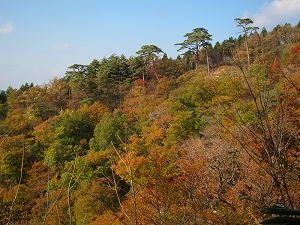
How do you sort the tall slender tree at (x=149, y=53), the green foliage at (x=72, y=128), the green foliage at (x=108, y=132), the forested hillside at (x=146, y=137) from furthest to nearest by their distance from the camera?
the tall slender tree at (x=149, y=53)
the green foliage at (x=72, y=128)
the green foliage at (x=108, y=132)
the forested hillside at (x=146, y=137)

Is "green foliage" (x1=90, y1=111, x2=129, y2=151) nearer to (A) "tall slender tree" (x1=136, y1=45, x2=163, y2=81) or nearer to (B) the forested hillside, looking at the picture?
(B) the forested hillside

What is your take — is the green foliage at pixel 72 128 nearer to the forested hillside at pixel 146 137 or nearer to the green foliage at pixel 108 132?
the forested hillside at pixel 146 137

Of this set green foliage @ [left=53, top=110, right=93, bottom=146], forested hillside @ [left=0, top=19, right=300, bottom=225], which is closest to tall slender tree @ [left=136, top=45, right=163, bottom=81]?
forested hillside @ [left=0, top=19, right=300, bottom=225]

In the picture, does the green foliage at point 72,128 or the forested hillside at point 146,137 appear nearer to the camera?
the forested hillside at point 146,137

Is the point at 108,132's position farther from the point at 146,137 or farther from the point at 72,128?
the point at 72,128

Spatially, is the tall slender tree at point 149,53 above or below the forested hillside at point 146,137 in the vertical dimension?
above

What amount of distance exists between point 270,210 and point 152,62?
2728 cm

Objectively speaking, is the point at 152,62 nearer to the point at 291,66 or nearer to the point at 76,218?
the point at 291,66

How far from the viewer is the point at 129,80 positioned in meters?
27.3

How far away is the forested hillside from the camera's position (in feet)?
22.9

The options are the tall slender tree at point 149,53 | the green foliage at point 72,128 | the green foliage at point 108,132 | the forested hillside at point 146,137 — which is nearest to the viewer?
the forested hillside at point 146,137

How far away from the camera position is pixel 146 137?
16.4 m

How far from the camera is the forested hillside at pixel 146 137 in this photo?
275 inches

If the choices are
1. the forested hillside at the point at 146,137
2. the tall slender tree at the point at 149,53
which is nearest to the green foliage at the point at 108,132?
the forested hillside at the point at 146,137
